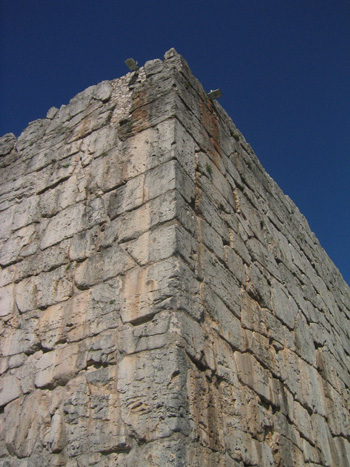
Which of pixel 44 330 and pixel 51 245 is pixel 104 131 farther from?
pixel 44 330

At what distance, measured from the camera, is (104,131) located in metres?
4.02

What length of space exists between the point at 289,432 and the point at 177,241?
5.53ft

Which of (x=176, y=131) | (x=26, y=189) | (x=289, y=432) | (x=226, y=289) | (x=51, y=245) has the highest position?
(x=26, y=189)

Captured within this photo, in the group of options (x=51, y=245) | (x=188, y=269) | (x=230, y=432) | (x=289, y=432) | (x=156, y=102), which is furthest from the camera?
(x=156, y=102)

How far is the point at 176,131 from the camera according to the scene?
3.50 m

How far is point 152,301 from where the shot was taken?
267 centimetres

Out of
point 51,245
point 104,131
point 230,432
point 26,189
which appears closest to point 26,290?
point 51,245

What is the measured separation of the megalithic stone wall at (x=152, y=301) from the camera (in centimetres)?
245

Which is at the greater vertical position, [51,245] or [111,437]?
[51,245]

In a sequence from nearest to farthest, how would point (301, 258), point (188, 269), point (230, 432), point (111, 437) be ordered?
point (111, 437), point (230, 432), point (188, 269), point (301, 258)

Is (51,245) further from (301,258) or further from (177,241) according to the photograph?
(301,258)

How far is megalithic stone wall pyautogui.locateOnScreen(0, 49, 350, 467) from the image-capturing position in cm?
245

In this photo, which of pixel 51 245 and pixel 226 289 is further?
pixel 51 245

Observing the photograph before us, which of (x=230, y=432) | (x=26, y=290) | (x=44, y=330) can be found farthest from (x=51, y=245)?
(x=230, y=432)
